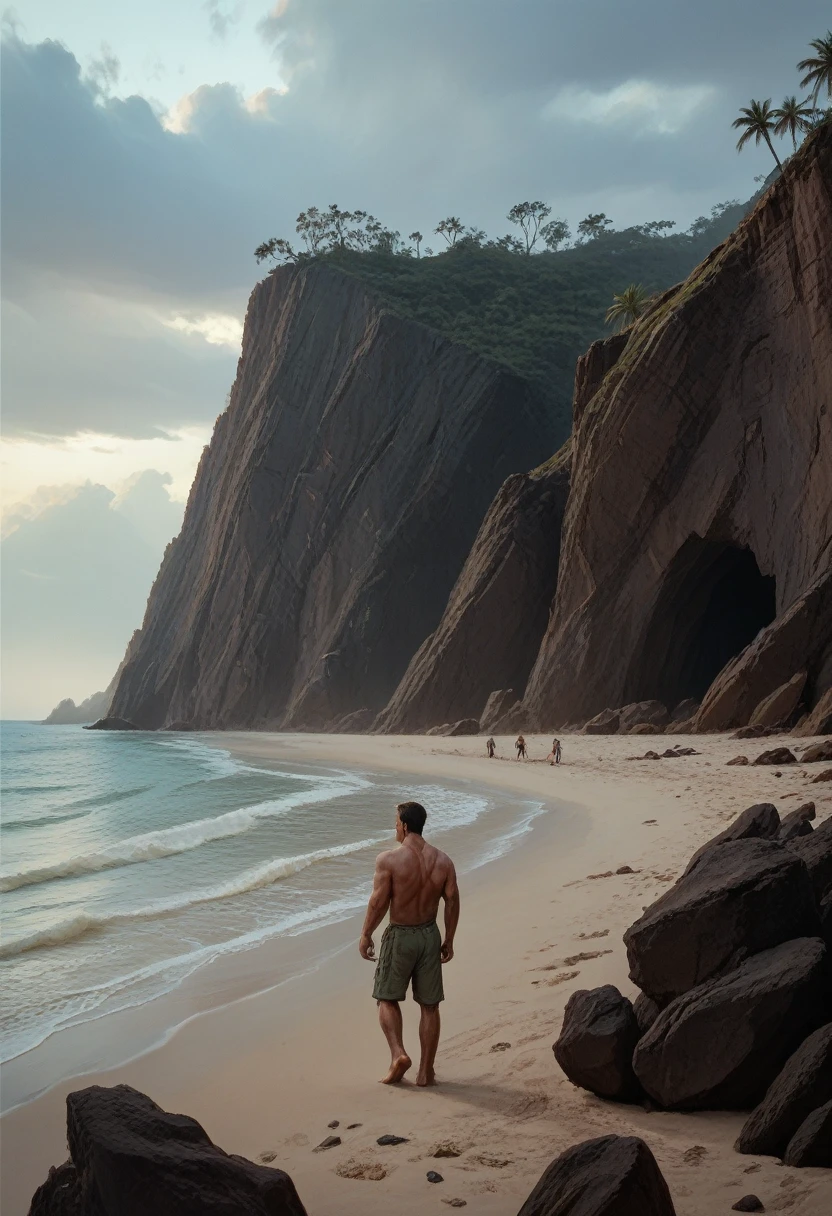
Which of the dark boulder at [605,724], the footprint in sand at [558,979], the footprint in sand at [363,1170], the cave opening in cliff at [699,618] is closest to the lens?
the footprint in sand at [363,1170]

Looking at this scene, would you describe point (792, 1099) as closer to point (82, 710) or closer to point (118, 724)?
point (118, 724)

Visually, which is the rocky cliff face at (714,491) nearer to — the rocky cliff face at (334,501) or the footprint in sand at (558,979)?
the footprint in sand at (558,979)

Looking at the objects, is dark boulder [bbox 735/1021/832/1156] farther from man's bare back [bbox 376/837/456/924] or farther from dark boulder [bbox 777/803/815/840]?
dark boulder [bbox 777/803/815/840]

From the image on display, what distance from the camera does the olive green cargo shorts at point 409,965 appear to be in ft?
19.1

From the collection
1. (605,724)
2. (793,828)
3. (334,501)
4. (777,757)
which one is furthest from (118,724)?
(793,828)

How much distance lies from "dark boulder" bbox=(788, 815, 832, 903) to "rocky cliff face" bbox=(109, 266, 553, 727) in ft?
168

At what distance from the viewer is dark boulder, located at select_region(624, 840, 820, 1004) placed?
16.6 ft

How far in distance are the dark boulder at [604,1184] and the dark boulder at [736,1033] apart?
1.23m

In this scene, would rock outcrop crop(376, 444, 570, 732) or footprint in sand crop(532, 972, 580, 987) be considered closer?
footprint in sand crop(532, 972, 580, 987)

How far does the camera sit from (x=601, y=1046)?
4887mm

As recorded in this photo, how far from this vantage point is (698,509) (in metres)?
32.0

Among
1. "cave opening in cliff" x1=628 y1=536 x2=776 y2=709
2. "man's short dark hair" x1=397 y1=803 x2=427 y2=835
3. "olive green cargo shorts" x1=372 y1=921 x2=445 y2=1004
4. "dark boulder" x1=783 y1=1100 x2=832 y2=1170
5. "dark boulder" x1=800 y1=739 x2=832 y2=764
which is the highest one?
"cave opening in cliff" x1=628 y1=536 x2=776 y2=709

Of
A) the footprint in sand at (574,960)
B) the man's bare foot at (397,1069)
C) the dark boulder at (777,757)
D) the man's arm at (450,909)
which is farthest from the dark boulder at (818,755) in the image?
the man's bare foot at (397,1069)

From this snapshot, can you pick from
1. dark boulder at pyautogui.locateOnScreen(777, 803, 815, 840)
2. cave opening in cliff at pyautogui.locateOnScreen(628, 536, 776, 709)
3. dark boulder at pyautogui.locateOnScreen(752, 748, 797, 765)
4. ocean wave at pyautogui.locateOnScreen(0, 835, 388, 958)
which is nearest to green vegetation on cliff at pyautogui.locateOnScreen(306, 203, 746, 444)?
cave opening in cliff at pyautogui.locateOnScreen(628, 536, 776, 709)
